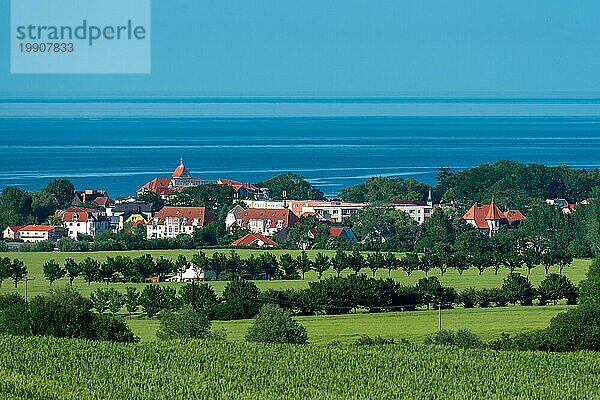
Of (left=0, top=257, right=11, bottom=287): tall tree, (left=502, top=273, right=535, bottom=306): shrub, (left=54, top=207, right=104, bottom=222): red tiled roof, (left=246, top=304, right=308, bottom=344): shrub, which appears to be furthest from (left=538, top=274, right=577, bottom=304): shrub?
(left=54, top=207, right=104, bottom=222): red tiled roof

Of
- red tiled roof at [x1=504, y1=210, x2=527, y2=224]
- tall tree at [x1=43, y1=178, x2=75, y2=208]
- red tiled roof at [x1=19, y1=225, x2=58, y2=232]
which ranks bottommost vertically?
red tiled roof at [x1=19, y1=225, x2=58, y2=232]

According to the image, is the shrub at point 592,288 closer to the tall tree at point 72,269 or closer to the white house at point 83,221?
the tall tree at point 72,269

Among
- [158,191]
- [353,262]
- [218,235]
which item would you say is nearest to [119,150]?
[158,191]

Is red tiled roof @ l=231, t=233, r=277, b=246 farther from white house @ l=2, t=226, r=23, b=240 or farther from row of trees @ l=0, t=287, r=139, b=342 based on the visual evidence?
row of trees @ l=0, t=287, r=139, b=342

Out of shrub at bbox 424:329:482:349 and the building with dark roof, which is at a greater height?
the building with dark roof

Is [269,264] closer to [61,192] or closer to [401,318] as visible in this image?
[401,318]

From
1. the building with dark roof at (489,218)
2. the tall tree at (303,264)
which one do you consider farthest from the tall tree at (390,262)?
the building with dark roof at (489,218)
